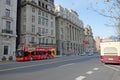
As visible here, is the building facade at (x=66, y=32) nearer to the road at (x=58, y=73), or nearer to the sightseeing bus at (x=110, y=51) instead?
the sightseeing bus at (x=110, y=51)

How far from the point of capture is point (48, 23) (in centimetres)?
7369

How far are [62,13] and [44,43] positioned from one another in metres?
24.7

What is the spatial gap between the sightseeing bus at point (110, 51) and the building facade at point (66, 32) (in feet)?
191

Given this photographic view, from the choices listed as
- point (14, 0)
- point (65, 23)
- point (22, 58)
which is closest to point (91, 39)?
point (65, 23)

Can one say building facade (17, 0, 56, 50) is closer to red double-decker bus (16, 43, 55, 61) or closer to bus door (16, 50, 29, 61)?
red double-decker bus (16, 43, 55, 61)

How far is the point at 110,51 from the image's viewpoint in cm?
2347

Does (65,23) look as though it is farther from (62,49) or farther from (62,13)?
(62,49)

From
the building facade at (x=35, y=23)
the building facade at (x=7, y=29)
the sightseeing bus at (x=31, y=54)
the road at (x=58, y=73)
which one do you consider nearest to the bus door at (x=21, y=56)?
the sightseeing bus at (x=31, y=54)

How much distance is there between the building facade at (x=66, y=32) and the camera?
84812 mm

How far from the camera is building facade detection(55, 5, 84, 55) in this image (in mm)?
84812

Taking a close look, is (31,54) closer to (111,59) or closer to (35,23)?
(111,59)

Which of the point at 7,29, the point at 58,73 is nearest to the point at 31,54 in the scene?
the point at 7,29

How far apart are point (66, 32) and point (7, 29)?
45954 mm

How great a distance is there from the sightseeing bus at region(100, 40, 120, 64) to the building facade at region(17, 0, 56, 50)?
38.2 metres
